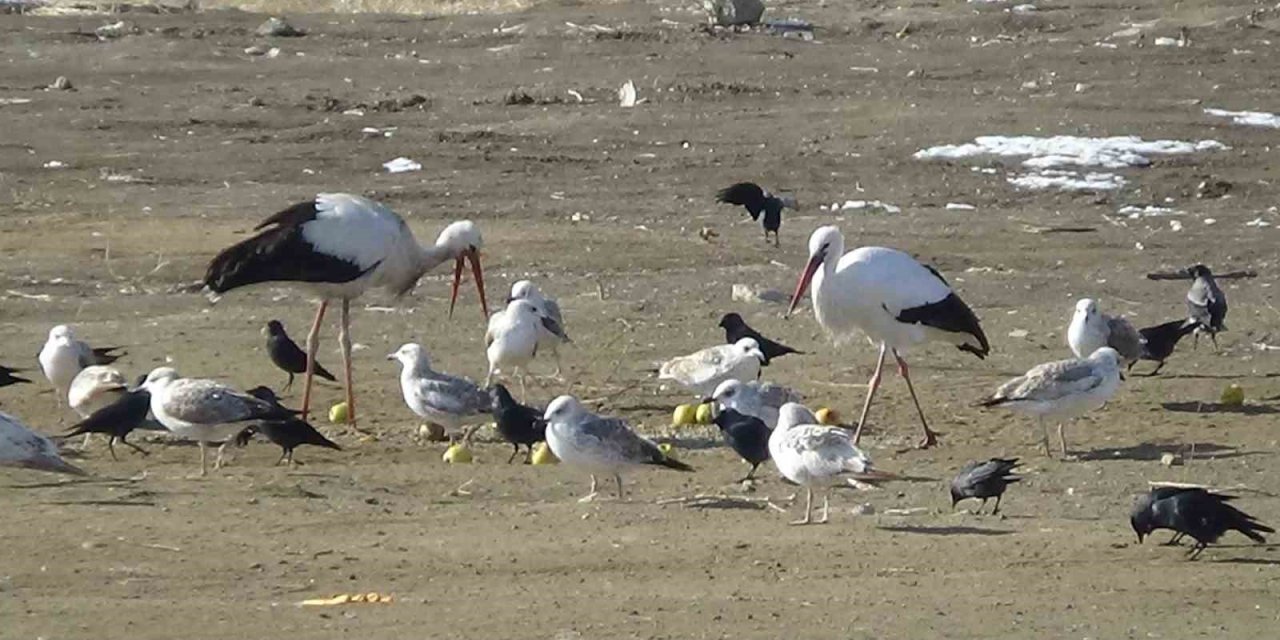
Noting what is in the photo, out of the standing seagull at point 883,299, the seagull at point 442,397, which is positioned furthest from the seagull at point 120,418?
the standing seagull at point 883,299

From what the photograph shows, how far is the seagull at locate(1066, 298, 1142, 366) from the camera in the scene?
1502 centimetres

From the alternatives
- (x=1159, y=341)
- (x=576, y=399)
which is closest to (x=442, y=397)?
(x=576, y=399)


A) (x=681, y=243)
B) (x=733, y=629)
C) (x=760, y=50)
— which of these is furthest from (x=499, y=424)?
(x=760, y=50)

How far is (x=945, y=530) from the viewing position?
36.9 ft

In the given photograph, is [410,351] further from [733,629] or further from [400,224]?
[733,629]

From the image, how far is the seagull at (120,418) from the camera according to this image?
12453 millimetres

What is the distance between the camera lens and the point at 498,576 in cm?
Result: 1014

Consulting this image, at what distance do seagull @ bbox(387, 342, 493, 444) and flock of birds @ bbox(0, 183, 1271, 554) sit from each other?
0.03 ft

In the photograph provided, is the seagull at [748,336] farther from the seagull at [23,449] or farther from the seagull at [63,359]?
the seagull at [23,449]

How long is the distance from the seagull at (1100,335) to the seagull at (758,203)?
18.3 feet

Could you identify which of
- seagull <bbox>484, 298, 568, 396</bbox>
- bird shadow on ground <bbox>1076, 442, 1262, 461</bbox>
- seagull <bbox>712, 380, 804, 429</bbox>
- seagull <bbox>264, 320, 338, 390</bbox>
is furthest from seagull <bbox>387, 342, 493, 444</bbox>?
bird shadow on ground <bbox>1076, 442, 1262, 461</bbox>

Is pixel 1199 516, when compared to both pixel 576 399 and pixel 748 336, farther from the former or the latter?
pixel 748 336

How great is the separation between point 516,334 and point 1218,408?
4.23m

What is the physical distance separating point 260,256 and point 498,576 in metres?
5.62
